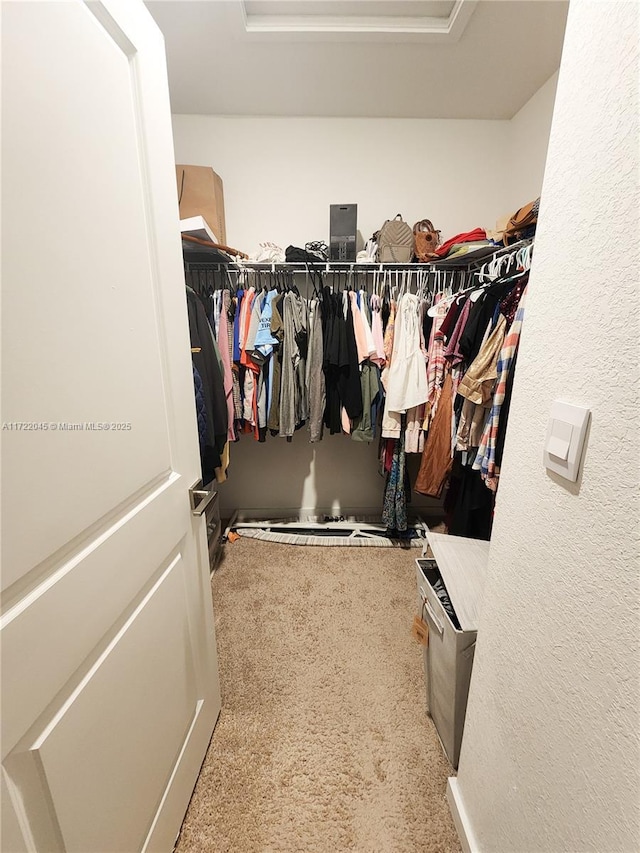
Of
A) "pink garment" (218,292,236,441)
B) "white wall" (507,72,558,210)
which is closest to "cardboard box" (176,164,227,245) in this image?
"pink garment" (218,292,236,441)

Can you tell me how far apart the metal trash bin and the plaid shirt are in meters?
0.31

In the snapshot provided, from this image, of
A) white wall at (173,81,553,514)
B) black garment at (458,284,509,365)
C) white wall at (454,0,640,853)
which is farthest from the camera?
white wall at (173,81,553,514)

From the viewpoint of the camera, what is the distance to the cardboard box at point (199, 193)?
1.75 metres

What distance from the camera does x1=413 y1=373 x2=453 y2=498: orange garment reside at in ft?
5.67

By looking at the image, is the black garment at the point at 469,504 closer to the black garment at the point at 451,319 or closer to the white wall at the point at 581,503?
the black garment at the point at 451,319

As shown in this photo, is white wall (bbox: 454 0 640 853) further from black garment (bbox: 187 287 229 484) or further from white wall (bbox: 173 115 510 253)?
white wall (bbox: 173 115 510 253)

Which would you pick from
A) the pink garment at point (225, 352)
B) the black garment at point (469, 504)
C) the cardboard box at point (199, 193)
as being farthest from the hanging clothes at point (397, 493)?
the cardboard box at point (199, 193)

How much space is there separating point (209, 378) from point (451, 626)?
1413 millimetres

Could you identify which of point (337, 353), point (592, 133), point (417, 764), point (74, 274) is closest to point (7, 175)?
point (74, 274)

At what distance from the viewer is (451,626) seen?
0.94 m

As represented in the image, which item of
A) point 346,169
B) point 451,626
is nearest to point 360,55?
point 346,169

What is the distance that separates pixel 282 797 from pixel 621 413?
140 centimetres

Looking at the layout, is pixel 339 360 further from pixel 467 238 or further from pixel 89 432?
pixel 89 432

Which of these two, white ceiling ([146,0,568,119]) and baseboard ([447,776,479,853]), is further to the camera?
white ceiling ([146,0,568,119])
